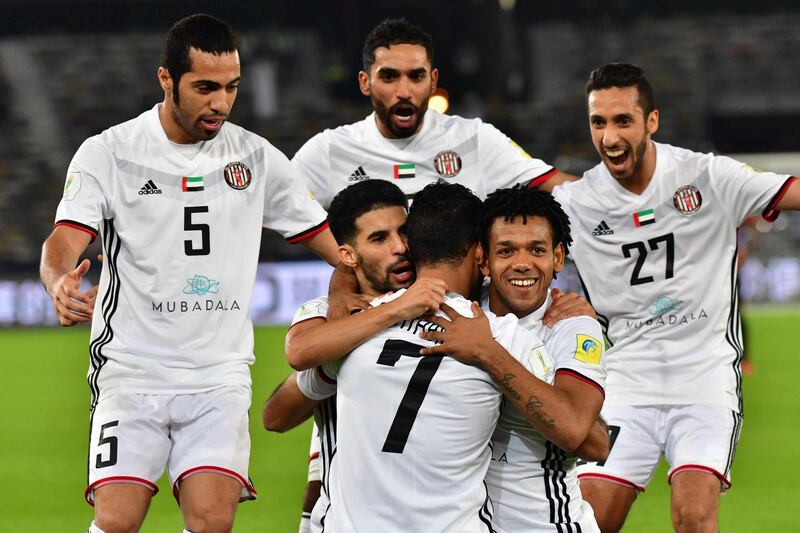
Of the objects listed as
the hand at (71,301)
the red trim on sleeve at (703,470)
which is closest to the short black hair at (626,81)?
the red trim on sleeve at (703,470)

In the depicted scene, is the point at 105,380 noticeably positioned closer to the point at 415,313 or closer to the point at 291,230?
the point at 291,230

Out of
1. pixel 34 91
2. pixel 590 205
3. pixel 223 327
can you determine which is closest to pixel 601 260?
pixel 590 205

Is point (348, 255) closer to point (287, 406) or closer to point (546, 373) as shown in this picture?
point (287, 406)

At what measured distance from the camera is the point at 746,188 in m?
5.52

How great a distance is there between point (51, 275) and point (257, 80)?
69.1 feet

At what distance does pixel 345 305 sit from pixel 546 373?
2.80ft

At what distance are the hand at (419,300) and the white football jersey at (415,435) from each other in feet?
0.19

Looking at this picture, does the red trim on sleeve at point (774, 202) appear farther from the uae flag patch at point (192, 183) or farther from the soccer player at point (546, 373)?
the uae flag patch at point (192, 183)

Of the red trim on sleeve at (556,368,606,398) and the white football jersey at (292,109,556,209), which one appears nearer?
the red trim on sleeve at (556,368,606,398)

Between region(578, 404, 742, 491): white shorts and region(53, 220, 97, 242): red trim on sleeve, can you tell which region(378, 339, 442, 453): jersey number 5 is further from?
region(578, 404, 742, 491): white shorts

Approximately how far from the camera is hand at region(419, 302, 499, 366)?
11.6ft

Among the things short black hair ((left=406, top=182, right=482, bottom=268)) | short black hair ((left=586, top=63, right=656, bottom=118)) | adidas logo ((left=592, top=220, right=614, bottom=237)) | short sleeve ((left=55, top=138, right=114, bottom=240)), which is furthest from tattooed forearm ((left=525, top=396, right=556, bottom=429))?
short black hair ((left=586, top=63, right=656, bottom=118))

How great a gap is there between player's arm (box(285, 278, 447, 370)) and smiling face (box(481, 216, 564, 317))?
27 cm

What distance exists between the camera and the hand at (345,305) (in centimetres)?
413
